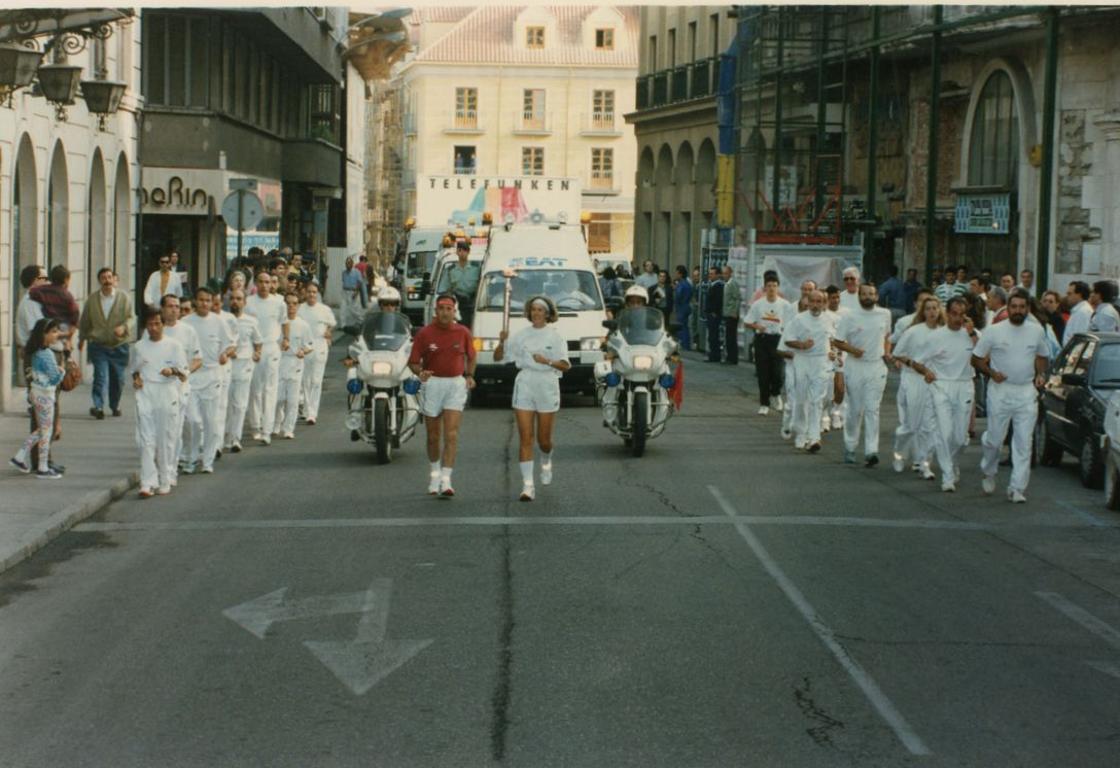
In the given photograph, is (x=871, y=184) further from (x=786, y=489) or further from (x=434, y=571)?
(x=434, y=571)

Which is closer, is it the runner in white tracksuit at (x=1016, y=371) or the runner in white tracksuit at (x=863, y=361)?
the runner in white tracksuit at (x=1016, y=371)

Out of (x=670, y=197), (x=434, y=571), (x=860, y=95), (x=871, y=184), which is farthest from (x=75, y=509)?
(x=670, y=197)

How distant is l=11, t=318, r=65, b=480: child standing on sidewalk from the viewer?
16.0 meters

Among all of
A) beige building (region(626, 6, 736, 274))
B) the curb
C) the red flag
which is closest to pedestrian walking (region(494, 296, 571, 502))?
the curb

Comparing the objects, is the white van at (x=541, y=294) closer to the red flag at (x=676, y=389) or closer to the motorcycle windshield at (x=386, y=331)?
the red flag at (x=676, y=389)

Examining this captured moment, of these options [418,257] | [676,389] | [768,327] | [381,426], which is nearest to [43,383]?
[381,426]

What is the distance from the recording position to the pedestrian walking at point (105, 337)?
21.9 meters

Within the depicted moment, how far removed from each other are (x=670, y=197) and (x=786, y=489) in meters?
45.7

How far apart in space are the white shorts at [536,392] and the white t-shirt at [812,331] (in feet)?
15.4

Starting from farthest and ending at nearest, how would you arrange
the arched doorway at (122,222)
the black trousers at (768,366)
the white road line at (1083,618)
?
the arched doorway at (122,222) → the black trousers at (768,366) → the white road line at (1083,618)

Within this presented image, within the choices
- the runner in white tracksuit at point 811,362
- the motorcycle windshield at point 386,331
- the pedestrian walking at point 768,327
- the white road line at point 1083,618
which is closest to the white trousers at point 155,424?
the motorcycle windshield at point 386,331

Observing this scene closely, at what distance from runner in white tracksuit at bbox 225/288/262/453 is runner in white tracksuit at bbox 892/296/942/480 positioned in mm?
6299

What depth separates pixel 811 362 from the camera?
19.9m

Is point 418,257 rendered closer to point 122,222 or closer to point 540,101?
point 122,222
